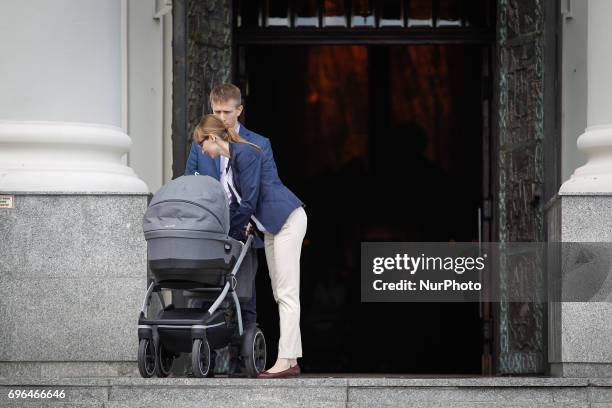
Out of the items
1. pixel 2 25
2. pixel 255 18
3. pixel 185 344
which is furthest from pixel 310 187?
pixel 185 344

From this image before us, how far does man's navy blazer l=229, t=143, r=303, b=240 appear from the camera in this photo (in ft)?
32.5

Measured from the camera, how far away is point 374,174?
18.8m

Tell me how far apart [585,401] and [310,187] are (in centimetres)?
990

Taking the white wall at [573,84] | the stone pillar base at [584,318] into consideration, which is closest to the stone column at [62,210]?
the stone pillar base at [584,318]

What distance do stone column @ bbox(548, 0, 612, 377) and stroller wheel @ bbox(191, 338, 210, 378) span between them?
2521mm

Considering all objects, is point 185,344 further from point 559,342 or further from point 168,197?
point 559,342

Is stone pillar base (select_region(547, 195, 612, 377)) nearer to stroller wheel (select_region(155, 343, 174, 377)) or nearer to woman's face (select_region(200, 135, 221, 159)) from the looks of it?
woman's face (select_region(200, 135, 221, 159))

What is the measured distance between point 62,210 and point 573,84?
15.3 feet

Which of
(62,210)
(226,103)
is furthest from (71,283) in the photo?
(226,103)

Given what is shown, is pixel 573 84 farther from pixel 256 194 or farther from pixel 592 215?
pixel 256 194

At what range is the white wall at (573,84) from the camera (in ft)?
42.0

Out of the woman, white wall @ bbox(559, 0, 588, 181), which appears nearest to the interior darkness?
white wall @ bbox(559, 0, 588, 181)

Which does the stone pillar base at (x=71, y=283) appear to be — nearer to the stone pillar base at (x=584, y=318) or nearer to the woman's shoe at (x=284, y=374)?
the woman's shoe at (x=284, y=374)

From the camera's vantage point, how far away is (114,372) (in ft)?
34.8
